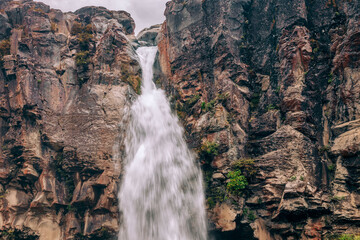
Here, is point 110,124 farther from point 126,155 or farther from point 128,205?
point 128,205

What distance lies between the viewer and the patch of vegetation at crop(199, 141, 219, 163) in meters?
18.0

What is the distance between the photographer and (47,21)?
23297mm

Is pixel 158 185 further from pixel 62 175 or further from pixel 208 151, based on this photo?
pixel 62 175

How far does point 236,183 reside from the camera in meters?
16.3

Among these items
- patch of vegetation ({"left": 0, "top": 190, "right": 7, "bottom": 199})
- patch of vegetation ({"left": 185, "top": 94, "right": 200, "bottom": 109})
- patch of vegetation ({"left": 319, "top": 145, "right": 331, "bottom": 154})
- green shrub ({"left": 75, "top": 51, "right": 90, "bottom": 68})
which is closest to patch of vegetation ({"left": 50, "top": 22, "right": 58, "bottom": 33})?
green shrub ({"left": 75, "top": 51, "right": 90, "bottom": 68})

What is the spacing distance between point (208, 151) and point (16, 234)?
567 inches

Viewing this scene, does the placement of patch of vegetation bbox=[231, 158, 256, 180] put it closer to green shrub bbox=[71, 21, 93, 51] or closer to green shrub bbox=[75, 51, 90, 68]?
green shrub bbox=[75, 51, 90, 68]

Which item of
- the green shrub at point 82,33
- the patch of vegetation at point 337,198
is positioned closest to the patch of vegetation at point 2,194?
the green shrub at point 82,33

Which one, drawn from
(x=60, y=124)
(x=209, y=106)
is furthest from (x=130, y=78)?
(x=209, y=106)

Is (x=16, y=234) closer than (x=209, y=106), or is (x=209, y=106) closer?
(x=16, y=234)

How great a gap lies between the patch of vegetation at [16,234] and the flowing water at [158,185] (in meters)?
6.17

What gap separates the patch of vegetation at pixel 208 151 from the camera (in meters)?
18.0

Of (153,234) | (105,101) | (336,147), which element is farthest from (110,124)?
(336,147)

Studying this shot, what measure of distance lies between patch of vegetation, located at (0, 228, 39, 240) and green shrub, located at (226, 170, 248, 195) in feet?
45.1
